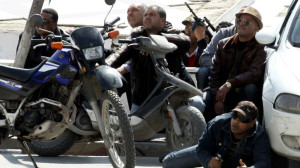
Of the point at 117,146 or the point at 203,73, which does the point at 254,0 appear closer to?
the point at 203,73

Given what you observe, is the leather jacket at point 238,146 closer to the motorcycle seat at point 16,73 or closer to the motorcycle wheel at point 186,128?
the motorcycle wheel at point 186,128

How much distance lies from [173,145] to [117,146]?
0.87 meters

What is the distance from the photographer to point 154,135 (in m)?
11.0

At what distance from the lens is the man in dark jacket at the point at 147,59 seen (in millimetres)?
10133

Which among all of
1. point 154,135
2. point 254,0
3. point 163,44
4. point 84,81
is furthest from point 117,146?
point 254,0

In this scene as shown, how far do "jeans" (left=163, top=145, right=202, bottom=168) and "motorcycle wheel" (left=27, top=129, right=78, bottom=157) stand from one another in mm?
1588

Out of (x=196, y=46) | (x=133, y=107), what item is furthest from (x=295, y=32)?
(x=196, y=46)

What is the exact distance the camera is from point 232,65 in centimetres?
976

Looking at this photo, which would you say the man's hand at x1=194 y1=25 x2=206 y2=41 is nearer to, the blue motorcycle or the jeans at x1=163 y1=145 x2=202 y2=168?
the blue motorcycle

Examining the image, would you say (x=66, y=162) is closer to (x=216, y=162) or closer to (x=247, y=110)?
(x=216, y=162)

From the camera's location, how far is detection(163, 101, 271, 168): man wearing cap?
7793 millimetres

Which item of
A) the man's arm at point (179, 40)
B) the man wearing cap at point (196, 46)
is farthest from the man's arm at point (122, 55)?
the man wearing cap at point (196, 46)

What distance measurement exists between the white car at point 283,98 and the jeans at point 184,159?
0.75 metres

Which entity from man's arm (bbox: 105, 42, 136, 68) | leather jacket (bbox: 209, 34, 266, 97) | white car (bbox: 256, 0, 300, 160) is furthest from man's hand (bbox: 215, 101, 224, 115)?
man's arm (bbox: 105, 42, 136, 68)
